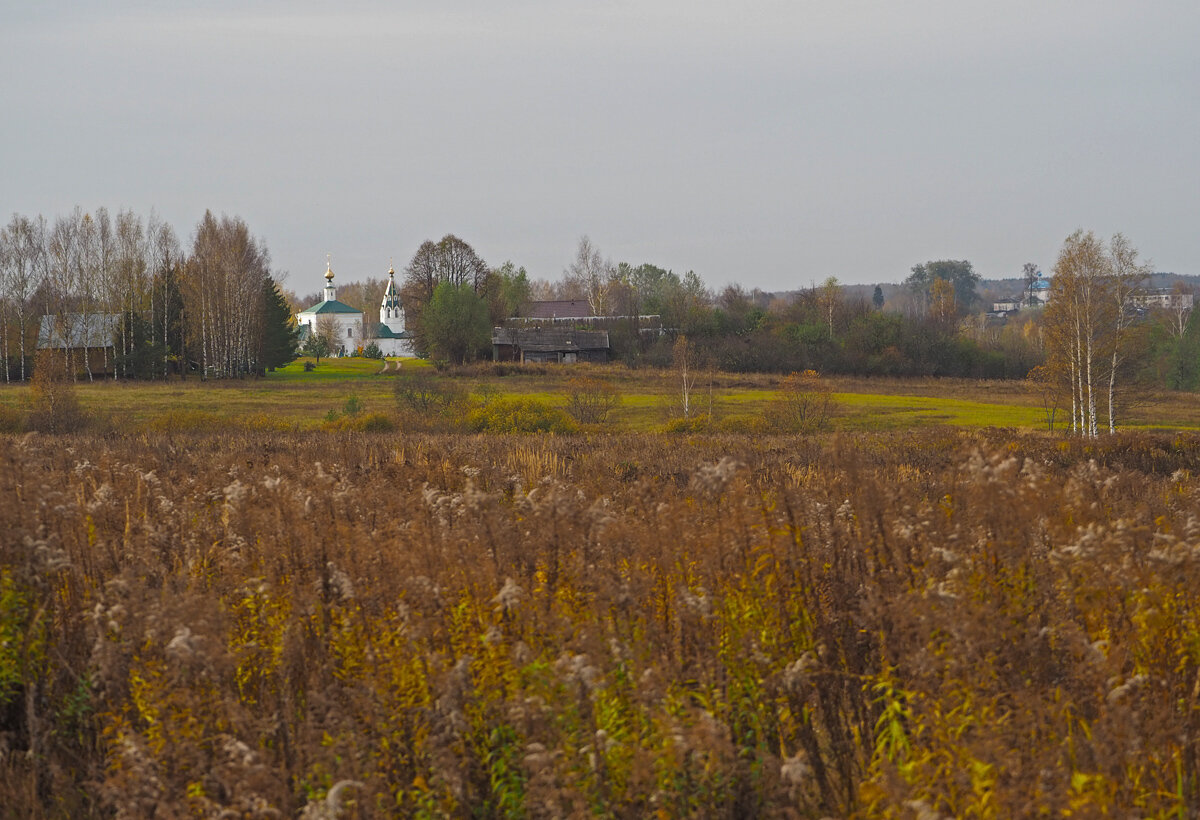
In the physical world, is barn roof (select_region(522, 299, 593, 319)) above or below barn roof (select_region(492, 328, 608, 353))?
above

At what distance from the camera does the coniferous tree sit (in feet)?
234

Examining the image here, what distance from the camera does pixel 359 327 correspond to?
421 ft

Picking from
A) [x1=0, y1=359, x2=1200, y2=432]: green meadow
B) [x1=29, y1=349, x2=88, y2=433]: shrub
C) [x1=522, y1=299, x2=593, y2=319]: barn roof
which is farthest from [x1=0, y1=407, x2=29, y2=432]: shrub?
[x1=522, y1=299, x2=593, y2=319]: barn roof

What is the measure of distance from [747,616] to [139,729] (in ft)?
9.23

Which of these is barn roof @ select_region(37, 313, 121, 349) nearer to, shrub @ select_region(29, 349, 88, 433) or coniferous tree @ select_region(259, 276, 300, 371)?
coniferous tree @ select_region(259, 276, 300, 371)

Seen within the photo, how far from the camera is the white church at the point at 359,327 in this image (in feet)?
398

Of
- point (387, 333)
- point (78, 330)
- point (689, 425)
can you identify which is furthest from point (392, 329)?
point (689, 425)

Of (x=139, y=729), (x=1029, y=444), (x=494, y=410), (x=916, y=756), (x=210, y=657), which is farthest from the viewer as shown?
(x=494, y=410)

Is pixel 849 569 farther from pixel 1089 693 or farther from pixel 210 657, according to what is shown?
pixel 210 657

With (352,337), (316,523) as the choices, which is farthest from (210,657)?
(352,337)

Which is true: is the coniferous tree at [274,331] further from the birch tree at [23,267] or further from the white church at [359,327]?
the white church at [359,327]

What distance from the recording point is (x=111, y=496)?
8.16 m

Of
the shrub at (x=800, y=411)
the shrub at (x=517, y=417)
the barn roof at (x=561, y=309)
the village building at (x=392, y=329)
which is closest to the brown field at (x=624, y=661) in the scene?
the shrub at (x=517, y=417)

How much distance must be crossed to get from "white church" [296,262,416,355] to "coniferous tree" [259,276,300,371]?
145ft
